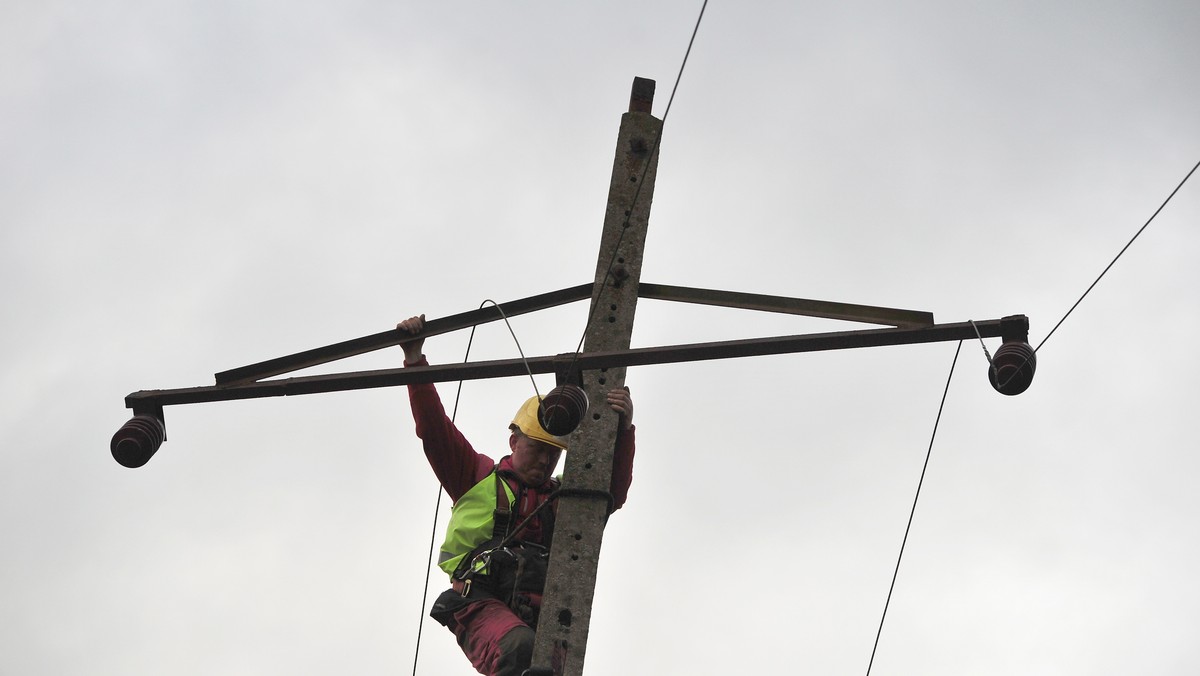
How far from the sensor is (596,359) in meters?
5.11

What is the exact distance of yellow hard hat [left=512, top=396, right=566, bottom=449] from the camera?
20.2ft

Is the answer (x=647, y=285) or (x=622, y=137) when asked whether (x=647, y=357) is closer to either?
(x=647, y=285)

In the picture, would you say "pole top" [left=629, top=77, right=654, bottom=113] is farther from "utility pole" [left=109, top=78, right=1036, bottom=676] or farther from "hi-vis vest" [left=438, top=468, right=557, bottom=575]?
"hi-vis vest" [left=438, top=468, right=557, bottom=575]

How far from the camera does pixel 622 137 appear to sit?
19.4 feet

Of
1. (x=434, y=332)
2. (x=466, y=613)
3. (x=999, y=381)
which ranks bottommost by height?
(x=466, y=613)

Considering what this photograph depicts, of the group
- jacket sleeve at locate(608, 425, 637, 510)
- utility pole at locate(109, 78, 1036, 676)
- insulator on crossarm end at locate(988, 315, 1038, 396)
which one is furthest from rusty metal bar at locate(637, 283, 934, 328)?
jacket sleeve at locate(608, 425, 637, 510)

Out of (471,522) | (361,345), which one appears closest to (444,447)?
(471,522)

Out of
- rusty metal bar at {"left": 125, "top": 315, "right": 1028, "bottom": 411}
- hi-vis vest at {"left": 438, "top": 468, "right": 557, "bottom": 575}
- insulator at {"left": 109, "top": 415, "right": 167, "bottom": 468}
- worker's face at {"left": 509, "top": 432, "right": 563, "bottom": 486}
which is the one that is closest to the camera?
rusty metal bar at {"left": 125, "top": 315, "right": 1028, "bottom": 411}

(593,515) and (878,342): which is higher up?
(878,342)

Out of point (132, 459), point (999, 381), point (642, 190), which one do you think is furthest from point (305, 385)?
point (999, 381)

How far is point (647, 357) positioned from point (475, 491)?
1.26 metres

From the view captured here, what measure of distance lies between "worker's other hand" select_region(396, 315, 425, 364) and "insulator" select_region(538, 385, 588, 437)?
3.38 ft

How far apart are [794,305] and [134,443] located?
267 centimetres

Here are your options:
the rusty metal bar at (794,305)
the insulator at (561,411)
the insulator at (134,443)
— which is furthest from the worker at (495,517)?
the insulator at (134,443)
